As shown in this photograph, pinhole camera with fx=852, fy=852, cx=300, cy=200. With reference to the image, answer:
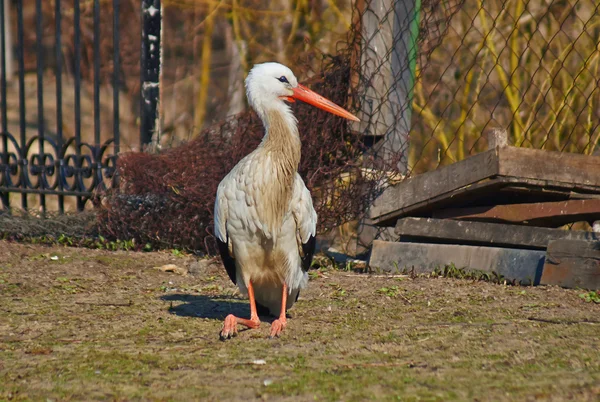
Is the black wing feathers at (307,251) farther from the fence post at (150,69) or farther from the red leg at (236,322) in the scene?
the fence post at (150,69)

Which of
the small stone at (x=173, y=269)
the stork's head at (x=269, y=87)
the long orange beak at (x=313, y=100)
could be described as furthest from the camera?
the small stone at (x=173, y=269)

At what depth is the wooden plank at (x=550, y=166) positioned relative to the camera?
5.18m

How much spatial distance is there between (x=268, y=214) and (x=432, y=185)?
1.64 metres

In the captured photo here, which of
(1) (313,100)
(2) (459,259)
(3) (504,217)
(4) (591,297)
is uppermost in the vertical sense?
(1) (313,100)

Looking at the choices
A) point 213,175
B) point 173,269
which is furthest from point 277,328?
point 213,175

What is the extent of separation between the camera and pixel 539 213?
17.6ft

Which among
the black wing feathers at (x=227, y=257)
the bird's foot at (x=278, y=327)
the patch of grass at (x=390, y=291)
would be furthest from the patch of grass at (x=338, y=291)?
the bird's foot at (x=278, y=327)

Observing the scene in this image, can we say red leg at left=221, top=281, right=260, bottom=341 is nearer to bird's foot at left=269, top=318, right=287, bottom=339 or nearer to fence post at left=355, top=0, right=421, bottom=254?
bird's foot at left=269, top=318, right=287, bottom=339

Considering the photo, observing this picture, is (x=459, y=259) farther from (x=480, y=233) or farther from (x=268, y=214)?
(x=268, y=214)

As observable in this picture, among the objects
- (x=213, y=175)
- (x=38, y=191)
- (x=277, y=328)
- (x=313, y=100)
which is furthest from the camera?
(x=38, y=191)

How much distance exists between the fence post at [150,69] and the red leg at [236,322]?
119 inches

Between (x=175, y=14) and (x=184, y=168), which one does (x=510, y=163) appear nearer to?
(x=184, y=168)

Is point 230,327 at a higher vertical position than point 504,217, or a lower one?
lower

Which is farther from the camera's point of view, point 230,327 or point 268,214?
point 268,214
